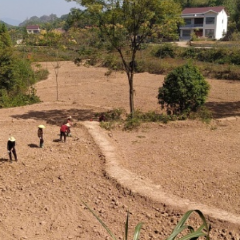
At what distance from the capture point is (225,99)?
21656mm

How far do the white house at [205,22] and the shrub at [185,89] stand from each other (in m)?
45.8

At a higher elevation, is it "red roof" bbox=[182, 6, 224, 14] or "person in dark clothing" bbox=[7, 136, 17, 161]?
"red roof" bbox=[182, 6, 224, 14]

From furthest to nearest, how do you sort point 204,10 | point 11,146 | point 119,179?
point 204,10 < point 11,146 < point 119,179

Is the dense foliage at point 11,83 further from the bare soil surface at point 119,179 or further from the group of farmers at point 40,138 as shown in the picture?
the group of farmers at point 40,138

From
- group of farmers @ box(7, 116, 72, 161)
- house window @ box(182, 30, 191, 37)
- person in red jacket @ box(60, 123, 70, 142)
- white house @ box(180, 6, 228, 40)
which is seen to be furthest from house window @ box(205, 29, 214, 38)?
person in red jacket @ box(60, 123, 70, 142)

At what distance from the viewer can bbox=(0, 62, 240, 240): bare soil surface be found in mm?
7105

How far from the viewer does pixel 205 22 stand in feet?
193

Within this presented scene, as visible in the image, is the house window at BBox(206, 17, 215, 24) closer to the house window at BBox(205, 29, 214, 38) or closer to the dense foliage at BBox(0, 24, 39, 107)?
the house window at BBox(205, 29, 214, 38)

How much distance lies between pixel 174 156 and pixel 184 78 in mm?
5284

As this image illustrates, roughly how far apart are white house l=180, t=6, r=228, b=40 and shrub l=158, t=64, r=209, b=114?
4575cm

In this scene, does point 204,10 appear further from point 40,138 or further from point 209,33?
point 40,138

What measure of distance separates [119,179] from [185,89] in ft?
22.9

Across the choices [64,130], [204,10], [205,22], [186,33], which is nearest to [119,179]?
[64,130]

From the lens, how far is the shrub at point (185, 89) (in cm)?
1446
